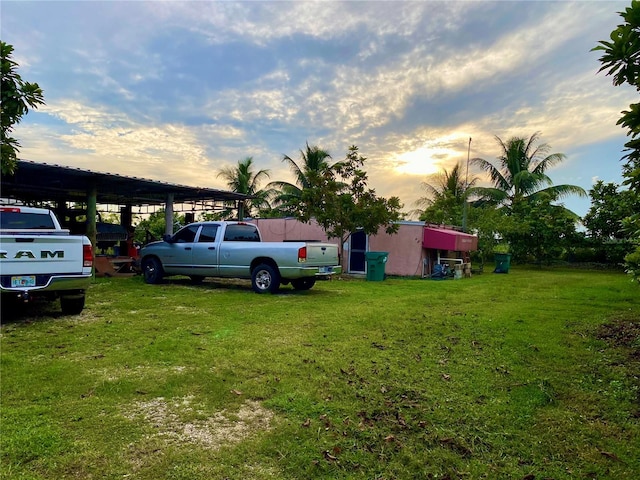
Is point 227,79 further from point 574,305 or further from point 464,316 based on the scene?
point 574,305

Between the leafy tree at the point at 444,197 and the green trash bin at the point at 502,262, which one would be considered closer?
the green trash bin at the point at 502,262

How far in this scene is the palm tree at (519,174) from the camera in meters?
26.6

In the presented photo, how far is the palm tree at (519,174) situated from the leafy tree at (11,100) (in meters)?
26.7

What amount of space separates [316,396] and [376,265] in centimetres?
1105

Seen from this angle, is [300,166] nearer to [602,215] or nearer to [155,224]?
[155,224]

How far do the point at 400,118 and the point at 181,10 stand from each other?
28.2 feet

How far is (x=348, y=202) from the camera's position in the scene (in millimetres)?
15078

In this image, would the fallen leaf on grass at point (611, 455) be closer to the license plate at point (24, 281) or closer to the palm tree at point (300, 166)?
the license plate at point (24, 281)

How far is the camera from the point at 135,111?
1327 cm

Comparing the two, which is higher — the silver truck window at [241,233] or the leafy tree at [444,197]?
the leafy tree at [444,197]

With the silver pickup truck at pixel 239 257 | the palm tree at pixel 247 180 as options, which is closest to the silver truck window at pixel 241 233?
the silver pickup truck at pixel 239 257

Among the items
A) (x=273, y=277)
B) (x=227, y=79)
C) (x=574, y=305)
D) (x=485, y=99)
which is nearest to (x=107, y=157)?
(x=227, y=79)

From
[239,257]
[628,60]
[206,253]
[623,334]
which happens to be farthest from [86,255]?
[623,334]

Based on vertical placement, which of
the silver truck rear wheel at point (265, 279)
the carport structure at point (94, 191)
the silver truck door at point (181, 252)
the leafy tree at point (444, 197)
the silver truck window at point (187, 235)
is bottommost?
the silver truck rear wheel at point (265, 279)
